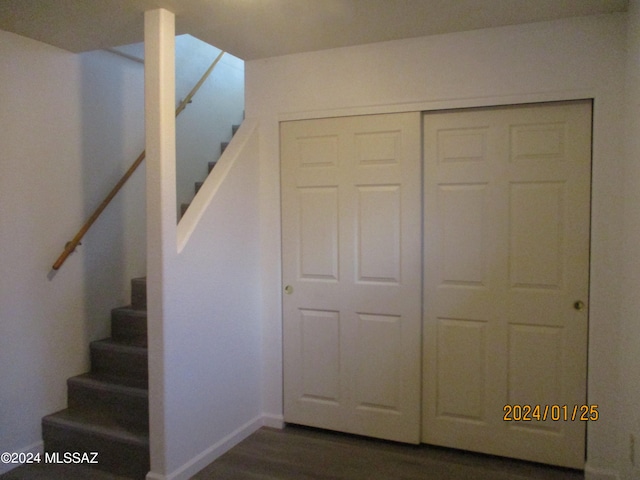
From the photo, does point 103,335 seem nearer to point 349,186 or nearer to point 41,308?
point 41,308

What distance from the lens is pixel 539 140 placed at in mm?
2469

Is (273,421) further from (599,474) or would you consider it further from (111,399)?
(599,474)

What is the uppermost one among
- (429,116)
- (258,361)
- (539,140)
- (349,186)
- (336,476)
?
(429,116)

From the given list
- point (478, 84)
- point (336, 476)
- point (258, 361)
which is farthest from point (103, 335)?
point (478, 84)

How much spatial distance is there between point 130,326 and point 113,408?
0.54 meters

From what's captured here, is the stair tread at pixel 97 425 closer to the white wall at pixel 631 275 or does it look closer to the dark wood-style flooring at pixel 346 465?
the dark wood-style flooring at pixel 346 465

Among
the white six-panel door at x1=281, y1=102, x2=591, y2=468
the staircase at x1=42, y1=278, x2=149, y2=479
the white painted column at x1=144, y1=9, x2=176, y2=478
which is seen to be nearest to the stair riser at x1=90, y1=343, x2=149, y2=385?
the staircase at x1=42, y1=278, x2=149, y2=479

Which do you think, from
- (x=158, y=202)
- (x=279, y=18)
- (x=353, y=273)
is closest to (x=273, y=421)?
(x=353, y=273)

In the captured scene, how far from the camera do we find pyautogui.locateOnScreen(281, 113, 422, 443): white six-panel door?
2713 millimetres

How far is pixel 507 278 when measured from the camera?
8.34 feet

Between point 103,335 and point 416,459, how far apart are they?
2117mm
